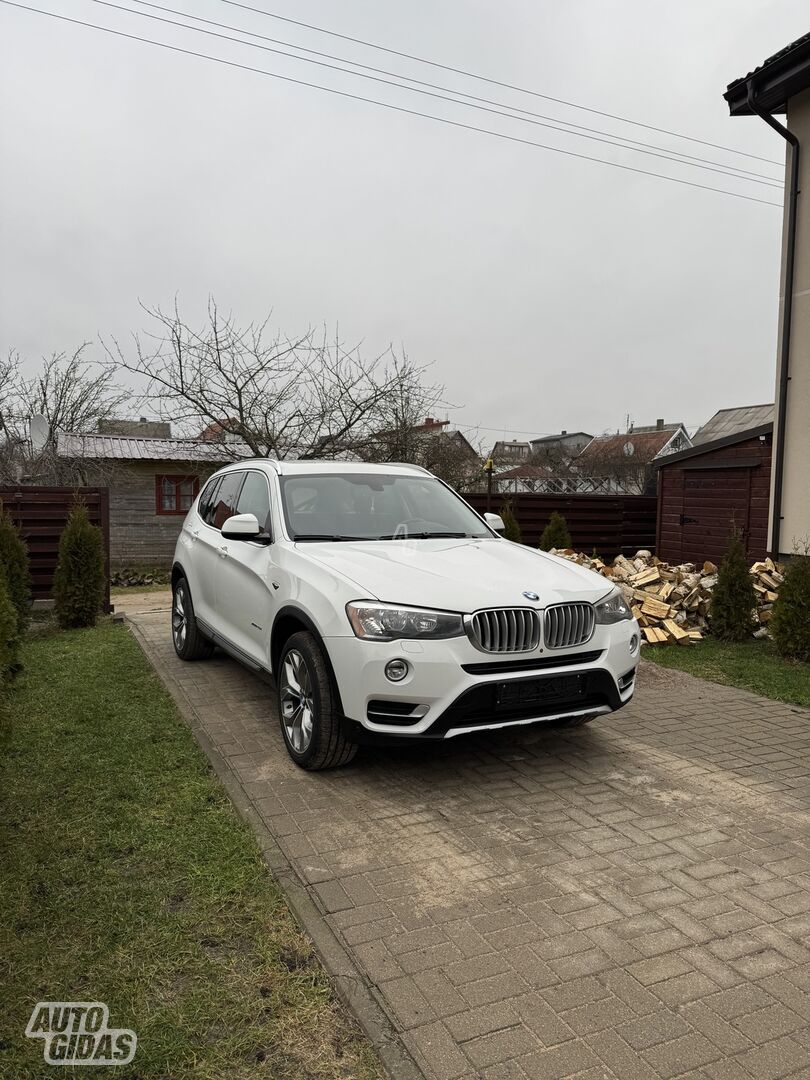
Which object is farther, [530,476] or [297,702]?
[530,476]

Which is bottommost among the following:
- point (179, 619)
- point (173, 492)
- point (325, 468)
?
point (179, 619)

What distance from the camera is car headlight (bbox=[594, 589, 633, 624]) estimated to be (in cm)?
424

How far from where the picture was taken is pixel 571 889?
3.02 metres

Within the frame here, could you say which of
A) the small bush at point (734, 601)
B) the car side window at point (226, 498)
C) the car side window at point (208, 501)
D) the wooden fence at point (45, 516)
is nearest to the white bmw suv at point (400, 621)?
the car side window at point (226, 498)

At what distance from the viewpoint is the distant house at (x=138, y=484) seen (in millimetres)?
20906

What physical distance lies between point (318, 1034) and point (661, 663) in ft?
19.2

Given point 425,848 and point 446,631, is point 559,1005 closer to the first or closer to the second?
point 425,848

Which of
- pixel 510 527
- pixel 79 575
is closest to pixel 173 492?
pixel 510 527

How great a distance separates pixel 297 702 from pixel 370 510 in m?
1.46

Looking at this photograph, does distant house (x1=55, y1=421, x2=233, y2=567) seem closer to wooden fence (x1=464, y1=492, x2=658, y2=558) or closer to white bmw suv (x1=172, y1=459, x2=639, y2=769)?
wooden fence (x1=464, y1=492, x2=658, y2=558)

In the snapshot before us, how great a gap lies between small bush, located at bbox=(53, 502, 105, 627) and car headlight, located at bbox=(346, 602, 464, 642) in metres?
6.66

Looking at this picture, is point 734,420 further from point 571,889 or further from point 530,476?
point 571,889

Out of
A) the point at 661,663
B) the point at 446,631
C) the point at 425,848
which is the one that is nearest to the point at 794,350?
the point at 661,663

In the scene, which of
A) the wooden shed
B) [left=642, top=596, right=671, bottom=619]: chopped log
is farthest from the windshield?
the wooden shed
